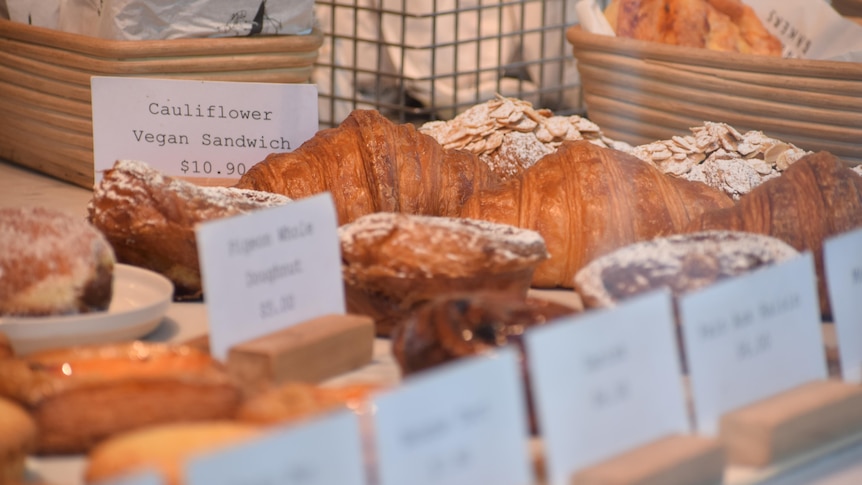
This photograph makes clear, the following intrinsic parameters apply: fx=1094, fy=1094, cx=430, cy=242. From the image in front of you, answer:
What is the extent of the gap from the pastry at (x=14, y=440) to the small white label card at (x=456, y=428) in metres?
0.29

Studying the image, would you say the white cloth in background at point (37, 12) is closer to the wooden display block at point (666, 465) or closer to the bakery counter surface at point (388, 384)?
the bakery counter surface at point (388, 384)

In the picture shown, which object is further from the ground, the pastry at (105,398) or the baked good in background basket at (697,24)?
the baked good in background basket at (697,24)

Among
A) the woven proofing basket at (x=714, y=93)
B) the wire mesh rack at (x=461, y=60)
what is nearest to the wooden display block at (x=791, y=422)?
the woven proofing basket at (x=714, y=93)

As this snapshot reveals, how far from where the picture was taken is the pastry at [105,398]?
917 millimetres

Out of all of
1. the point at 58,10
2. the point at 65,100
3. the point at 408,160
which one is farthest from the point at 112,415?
the point at 58,10

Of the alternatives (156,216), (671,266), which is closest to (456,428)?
(671,266)

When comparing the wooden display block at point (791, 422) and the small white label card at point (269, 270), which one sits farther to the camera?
the small white label card at point (269, 270)

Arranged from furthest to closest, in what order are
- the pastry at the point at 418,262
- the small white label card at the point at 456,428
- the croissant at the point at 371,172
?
the croissant at the point at 371,172
the pastry at the point at 418,262
the small white label card at the point at 456,428

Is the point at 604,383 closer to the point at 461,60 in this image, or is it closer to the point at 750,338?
the point at 750,338

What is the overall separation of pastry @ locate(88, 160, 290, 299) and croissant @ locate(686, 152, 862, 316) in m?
0.68

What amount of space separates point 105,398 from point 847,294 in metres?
0.77

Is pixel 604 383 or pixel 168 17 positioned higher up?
pixel 168 17

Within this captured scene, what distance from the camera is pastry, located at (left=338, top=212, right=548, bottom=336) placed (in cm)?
129

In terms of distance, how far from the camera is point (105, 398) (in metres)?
0.93
